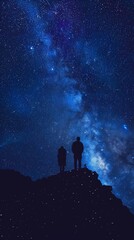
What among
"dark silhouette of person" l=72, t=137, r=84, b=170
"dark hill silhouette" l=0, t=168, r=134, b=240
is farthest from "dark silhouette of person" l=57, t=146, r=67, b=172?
"dark hill silhouette" l=0, t=168, r=134, b=240

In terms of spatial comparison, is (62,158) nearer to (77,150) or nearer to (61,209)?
(77,150)

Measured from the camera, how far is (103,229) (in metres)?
13.0

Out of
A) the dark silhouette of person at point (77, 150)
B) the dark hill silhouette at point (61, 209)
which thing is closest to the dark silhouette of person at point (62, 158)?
the dark silhouette of person at point (77, 150)

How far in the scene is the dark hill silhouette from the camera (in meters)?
12.2

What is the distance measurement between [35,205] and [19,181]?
4.65ft

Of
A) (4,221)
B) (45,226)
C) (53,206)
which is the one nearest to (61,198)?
(53,206)

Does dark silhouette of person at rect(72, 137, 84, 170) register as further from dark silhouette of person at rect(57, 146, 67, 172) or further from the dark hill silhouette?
the dark hill silhouette

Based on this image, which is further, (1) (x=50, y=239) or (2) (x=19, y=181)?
(2) (x=19, y=181)

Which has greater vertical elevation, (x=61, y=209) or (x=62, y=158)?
(x=62, y=158)

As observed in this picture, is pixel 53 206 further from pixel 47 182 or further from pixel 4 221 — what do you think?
pixel 4 221

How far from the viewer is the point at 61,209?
1281 cm

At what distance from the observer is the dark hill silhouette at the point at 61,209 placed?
1223cm

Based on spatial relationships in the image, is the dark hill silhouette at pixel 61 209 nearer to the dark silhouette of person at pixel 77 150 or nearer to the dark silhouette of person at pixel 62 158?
the dark silhouette of person at pixel 77 150

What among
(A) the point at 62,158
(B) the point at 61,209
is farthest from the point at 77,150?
(B) the point at 61,209
